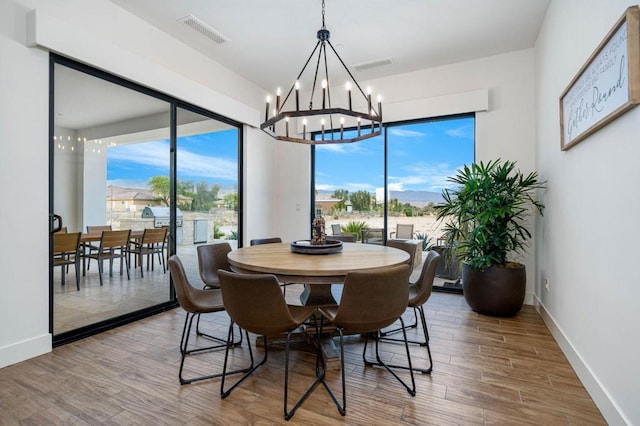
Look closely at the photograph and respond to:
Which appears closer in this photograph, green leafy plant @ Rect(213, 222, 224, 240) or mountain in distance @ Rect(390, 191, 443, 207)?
green leafy plant @ Rect(213, 222, 224, 240)

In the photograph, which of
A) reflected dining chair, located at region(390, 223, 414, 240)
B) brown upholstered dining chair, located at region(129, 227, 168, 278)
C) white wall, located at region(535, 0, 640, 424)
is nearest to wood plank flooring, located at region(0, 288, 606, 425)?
white wall, located at region(535, 0, 640, 424)

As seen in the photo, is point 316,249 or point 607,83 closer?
point 607,83

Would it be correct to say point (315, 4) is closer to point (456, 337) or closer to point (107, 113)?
point (107, 113)

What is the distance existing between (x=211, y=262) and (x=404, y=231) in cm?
301

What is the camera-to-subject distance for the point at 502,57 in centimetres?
426

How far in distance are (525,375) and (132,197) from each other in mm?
3955

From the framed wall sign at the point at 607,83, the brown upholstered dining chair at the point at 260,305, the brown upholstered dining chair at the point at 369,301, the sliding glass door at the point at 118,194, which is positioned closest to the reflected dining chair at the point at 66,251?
the sliding glass door at the point at 118,194

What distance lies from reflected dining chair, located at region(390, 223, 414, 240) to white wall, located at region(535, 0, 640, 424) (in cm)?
188

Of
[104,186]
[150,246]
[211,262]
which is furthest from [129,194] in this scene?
[211,262]

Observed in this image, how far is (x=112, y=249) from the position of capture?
11.3ft

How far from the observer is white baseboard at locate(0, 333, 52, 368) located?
2.43 m

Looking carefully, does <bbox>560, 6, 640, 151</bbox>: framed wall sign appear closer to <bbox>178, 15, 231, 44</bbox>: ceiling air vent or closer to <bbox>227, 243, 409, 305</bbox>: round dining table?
<bbox>227, 243, 409, 305</bbox>: round dining table

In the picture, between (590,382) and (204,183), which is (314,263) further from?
(204,183)

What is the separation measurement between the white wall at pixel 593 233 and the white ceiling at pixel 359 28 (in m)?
0.56
